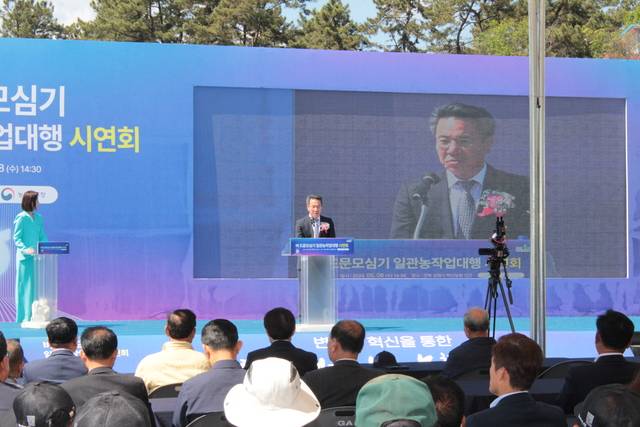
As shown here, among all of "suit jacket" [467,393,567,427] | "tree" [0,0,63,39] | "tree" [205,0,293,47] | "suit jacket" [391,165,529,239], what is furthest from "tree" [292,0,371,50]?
"suit jacket" [467,393,567,427]

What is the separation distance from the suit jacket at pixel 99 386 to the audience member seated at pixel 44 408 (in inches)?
30.8

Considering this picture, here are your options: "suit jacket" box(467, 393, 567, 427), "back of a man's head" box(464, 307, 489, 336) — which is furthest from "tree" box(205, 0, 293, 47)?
"suit jacket" box(467, 393, 567, 427)

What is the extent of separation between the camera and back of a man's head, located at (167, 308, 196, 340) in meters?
3.76

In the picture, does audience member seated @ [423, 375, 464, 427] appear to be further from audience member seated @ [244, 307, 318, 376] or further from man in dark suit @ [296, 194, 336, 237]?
man in dark suit @ [296, 194, 336, 237]

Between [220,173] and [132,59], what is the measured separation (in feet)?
4.70

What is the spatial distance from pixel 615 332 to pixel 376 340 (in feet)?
13.0

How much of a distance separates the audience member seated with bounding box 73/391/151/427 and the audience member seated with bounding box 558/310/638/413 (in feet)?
5.91

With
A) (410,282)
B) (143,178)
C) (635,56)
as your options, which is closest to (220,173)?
(143,178)

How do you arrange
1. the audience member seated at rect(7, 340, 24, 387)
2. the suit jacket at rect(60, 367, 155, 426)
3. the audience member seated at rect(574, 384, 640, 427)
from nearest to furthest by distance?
the audience member seated at rect(574, 384, 640, 427)
the suit jacket at rect(60, 367, 155, 426)
the audience member seated at rect(7, 340, 24, 387)

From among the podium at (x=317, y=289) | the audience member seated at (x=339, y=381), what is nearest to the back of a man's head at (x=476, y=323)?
the audience member seated at (x=339, y=381)

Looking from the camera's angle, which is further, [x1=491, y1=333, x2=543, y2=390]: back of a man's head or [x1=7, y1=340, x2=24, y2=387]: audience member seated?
[x1=7, y1=340, x2=24, y2=387]: audience member seated

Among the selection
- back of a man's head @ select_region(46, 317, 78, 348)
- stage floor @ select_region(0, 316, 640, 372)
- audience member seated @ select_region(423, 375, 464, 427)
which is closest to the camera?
audience member seated @ select_region(423, 375, 464, 427)

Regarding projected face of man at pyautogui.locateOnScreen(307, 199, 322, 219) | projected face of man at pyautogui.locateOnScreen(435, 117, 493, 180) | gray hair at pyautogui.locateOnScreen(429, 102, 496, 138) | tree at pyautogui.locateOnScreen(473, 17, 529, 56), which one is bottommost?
projected face of man at pyautogui.locateOnScreen(307, 199, 322, 219)

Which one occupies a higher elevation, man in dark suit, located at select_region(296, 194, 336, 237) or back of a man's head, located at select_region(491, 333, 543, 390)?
man in dark suit, located at select_region(296, 194, 336, 237)
